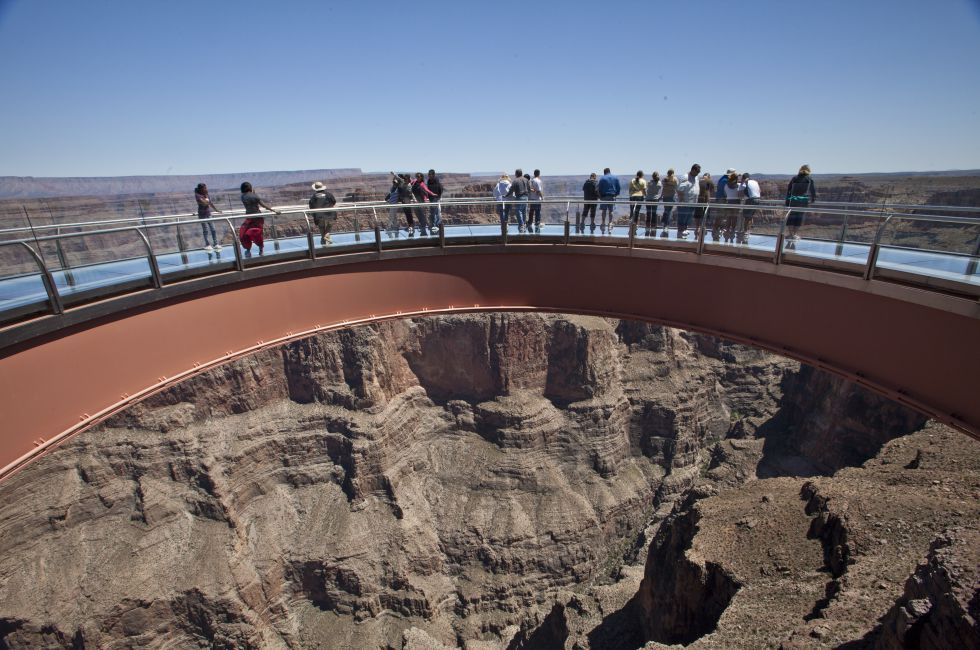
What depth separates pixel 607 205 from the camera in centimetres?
1518

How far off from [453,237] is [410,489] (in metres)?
49.3

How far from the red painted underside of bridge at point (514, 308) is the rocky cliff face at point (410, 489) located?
18230mm

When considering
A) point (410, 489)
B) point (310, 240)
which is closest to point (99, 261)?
point (310, 240)

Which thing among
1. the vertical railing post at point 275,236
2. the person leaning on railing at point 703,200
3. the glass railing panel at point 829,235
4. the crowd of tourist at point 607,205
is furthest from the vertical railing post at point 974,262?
the vertical railing post at point 275,236

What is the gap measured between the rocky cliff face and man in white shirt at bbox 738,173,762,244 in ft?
59.2

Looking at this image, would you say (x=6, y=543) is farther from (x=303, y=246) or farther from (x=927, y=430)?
(x=927, y=430)

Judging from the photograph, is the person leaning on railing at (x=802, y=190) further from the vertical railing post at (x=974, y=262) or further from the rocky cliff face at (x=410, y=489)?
the rocky cliff face at (x=410, y=489)

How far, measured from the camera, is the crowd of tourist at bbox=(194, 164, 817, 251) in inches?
503

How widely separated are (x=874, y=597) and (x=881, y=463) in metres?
12.8

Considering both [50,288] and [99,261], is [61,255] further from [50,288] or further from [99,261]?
[50,288]

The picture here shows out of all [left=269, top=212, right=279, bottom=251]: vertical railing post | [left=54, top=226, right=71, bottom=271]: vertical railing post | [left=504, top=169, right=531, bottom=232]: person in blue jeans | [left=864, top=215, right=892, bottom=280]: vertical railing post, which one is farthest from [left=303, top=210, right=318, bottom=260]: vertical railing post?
[left=864, top=215, right=892, bottom=280]: vertical railing post

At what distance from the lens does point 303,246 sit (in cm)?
1357

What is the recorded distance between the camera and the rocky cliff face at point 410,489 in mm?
43062

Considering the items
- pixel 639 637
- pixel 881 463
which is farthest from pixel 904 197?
pixel 639 637
